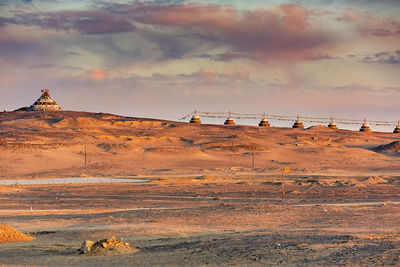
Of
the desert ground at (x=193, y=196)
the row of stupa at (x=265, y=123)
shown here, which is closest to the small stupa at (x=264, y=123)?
the row of stupa at (x=265, y=123)

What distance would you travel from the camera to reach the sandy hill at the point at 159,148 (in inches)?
3219

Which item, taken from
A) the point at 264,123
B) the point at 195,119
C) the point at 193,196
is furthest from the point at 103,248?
the point at 264,123

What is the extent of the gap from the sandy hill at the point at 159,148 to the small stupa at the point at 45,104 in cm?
666

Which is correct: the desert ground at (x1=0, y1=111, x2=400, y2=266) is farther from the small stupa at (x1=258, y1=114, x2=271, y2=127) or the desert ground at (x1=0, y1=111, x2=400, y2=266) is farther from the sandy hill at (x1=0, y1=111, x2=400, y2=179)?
the small stupa at (x1=258, y1=114, x2=271, y2=127)

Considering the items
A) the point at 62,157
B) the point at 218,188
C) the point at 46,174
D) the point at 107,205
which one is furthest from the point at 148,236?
the point at 62,157

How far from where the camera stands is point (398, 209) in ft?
95.8

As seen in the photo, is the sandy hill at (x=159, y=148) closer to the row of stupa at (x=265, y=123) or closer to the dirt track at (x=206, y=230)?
the row of stupa at (x=265, y=123)

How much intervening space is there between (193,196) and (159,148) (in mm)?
53503

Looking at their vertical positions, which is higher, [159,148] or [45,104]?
[45,104]

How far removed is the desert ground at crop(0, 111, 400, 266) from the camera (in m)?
16.8

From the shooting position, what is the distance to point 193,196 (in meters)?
45.1

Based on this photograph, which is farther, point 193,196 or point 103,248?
point 193,196

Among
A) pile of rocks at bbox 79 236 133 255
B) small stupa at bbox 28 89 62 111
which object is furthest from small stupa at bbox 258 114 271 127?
pile of rocks at bbox 79 236 133 255

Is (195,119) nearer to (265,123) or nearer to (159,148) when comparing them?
(265,123)
